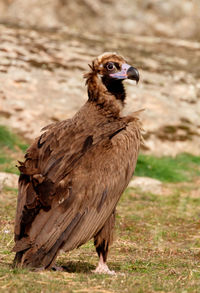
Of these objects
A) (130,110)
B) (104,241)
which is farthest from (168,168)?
(104,241)

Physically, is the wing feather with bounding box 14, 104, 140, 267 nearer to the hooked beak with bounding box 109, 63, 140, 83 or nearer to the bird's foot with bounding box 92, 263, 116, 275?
the bird's foot with bounding box 92, 263, 116, 275

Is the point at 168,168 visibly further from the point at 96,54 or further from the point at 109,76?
the point at 109,76

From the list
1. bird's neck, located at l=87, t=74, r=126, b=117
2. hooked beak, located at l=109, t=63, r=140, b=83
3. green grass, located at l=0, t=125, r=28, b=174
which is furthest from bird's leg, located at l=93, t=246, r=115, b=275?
green grass, located at l=0, t=125, r=28, b=174

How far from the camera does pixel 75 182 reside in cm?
593

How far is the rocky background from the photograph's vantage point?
1450cm

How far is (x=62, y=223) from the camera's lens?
576 cm

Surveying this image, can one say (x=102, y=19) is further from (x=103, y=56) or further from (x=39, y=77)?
(x=103, y=56)

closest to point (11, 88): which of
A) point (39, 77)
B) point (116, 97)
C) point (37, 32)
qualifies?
point (39, 77)

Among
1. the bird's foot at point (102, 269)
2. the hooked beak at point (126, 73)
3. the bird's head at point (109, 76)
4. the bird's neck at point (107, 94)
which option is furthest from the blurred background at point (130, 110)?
the hooked beak at point (126, 73)

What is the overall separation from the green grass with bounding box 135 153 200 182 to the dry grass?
380 mm

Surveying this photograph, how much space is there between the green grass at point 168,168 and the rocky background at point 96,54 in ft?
1.70

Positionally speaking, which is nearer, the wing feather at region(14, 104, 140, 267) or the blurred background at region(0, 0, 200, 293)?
the wing feather at region(14, 104, 140, 267)

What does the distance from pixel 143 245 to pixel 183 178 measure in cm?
483

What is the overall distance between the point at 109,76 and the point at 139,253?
2.16 metres
